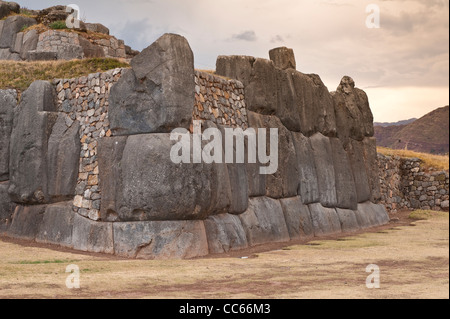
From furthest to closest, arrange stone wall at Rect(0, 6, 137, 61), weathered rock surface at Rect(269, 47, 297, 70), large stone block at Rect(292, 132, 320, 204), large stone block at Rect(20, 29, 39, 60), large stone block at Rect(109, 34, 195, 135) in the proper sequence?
large stone block at Rect(20, 29, 39, 60) < stone wall at Rect(0, 6, 137, 61) < weathered rock surface at Rect(269, 47, 297, 70) < large stone block at Rect(292, 132, 320, 204) < large stone block at Rect(109, 34, 195, 135)

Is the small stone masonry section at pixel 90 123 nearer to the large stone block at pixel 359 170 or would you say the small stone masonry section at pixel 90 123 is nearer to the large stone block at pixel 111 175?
the large stone block at pixel 111 175

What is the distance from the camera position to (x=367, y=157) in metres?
30.5

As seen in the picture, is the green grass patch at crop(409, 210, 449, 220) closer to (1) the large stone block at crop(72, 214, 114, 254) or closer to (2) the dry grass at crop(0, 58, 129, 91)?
(2) the dry grass at crop(0, 58, 129, 91)

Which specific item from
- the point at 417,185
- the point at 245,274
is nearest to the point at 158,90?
the point at 245,274

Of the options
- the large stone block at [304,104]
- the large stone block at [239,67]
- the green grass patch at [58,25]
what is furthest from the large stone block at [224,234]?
the green grass patch at [58,25]

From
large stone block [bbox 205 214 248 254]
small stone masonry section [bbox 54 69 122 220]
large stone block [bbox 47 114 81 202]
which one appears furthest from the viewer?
large stone block [bbox 47 114 81 202]

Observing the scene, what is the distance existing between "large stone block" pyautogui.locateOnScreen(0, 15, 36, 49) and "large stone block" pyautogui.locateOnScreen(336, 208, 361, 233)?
22.1m

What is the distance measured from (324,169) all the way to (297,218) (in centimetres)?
367

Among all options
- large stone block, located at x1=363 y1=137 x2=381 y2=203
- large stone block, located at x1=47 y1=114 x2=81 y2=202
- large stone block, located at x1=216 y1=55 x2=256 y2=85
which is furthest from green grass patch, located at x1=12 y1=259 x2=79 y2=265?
large stone block, located at x1=363 y1=137 x2=381 y2=203

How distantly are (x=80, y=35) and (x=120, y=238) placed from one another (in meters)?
20.8

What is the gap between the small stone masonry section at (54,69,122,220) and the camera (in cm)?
1761

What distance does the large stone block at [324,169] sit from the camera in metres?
25.1

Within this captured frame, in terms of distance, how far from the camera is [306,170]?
78.8ft
